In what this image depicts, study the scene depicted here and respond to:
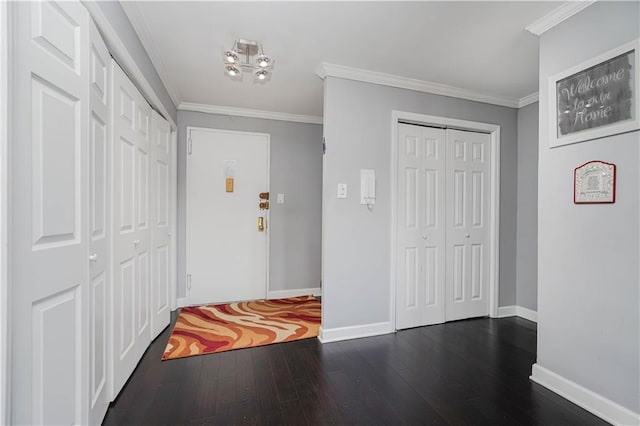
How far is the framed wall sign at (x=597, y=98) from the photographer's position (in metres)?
1.52

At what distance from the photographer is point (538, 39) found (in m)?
2.10

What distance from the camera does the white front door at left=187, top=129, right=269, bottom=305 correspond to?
351 cm

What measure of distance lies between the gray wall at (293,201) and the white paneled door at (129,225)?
1.60 m

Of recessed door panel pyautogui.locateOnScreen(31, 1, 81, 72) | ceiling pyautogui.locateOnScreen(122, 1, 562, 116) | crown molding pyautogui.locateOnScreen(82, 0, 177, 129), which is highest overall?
ceiling pyautogui.locateOnScreen(122, 1, 562, 116)

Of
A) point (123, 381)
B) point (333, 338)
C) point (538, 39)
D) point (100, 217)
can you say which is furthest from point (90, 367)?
point (538, 39)

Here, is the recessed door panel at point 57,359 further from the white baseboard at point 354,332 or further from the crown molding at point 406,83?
the crown molding at point 406,83

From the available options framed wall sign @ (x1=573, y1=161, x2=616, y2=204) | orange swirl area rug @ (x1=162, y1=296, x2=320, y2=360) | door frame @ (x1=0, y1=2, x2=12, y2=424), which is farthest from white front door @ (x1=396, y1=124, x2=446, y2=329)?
door frame @ (x1=0, y1=2, x2=12, y2=424)

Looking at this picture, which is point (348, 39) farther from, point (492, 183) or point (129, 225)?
point (492, 183)

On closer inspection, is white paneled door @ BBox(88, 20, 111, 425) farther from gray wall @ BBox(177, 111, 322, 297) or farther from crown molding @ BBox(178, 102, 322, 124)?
gray wall @ BBox(177, 111, 322, 297)

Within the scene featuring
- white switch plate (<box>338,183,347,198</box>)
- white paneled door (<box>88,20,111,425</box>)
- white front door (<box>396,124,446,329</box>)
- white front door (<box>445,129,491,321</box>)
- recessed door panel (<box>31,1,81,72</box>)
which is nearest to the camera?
A: recessed door panel (<box>31,1,81,72</box>)

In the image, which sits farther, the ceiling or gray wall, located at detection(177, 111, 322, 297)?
gray wall, located at detection(177, 111, 322, 297)

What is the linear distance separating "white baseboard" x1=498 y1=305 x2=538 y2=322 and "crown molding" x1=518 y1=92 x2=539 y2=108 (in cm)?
225

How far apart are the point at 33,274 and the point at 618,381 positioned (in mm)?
2715

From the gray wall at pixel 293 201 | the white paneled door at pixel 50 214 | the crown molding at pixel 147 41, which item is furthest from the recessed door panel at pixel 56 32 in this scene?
the gray wall at pixel 293 201
